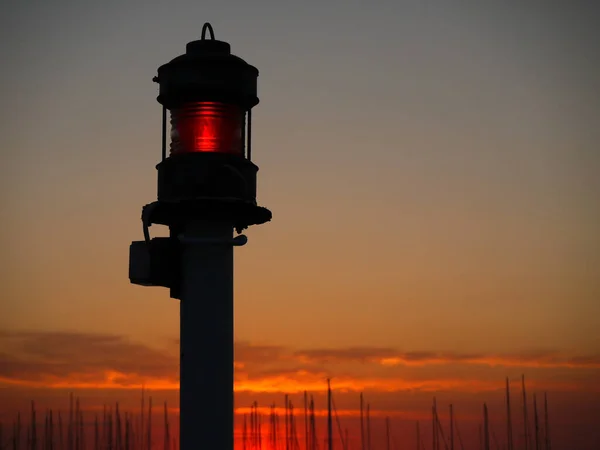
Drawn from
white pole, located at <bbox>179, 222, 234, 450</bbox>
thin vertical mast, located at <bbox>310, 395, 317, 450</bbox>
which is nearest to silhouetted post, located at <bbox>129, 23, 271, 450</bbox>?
white pole, located at <bbox>179, 222, 234, 450</bbox>

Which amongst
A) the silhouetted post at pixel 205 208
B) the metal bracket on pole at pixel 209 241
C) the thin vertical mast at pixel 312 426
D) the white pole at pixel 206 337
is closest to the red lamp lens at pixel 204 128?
the silhouetted post at pixel 205 208

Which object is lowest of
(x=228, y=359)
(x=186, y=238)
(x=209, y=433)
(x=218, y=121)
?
(x=209, y=433)

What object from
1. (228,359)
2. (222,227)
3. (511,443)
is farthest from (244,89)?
(511,443)

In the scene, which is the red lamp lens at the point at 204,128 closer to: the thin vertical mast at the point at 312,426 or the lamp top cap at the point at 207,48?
the lamp top cap at the point at 207,48

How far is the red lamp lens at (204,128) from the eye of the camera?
1520 cm

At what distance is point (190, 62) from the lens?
15.3m

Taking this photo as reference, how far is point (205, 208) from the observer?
15.2m

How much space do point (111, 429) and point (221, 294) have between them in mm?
60886

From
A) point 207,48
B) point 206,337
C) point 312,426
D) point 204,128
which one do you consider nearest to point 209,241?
point 206,337

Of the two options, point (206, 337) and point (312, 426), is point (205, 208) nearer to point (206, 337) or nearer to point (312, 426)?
point (206, 337)

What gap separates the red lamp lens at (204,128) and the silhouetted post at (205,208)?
14mm

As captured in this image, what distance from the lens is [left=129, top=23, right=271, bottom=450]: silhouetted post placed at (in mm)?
15023

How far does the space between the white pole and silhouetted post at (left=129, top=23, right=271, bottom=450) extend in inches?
0.5

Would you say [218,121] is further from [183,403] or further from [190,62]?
[183,403]
